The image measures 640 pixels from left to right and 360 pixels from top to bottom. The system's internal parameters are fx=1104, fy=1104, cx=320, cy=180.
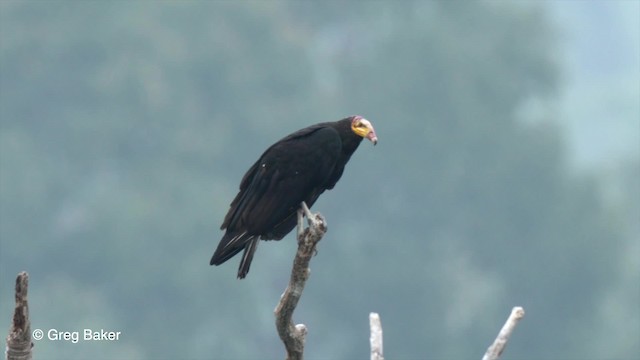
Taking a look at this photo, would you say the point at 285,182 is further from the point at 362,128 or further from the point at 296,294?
the point at 296,294

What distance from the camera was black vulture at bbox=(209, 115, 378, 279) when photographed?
11320mm

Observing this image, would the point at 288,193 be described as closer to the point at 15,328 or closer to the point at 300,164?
the point at 300,164

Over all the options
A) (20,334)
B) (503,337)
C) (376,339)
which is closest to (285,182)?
(376,339)

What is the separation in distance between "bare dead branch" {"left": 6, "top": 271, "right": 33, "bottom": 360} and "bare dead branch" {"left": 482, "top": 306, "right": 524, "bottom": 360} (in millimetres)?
3293

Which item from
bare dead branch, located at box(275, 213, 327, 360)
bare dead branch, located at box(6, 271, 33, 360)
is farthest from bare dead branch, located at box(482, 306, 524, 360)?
bare dead branch, located at box(6, 271, 33, 360)

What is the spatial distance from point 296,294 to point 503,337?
1.82 metres

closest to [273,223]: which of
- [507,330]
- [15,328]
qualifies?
[507,330]

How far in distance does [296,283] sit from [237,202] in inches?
105

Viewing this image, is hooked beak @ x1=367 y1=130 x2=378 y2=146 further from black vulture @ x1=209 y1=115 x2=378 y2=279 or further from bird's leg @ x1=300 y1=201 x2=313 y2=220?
bird's leg @ x1=300 y1=201 x2=313 y2=220

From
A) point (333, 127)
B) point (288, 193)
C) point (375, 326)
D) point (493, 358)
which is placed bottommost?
point (493, 358)

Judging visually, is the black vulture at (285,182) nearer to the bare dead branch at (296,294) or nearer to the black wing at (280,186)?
the black wing at (280,186)

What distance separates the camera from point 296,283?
9.23m

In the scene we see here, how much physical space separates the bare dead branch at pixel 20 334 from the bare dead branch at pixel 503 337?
3.29 meters

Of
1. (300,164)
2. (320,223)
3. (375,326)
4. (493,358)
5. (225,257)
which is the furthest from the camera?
(300,164)
